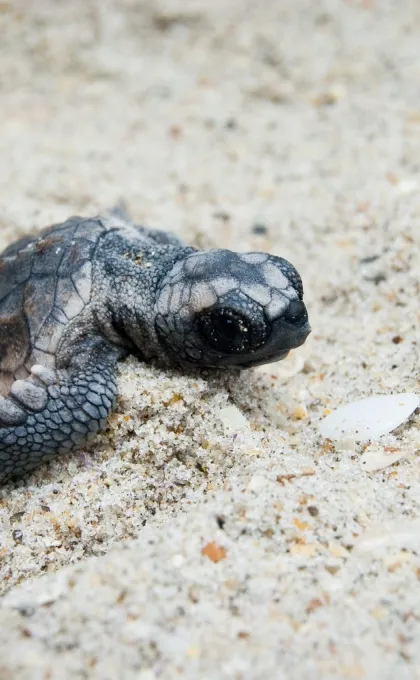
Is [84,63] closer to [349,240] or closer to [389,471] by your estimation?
[349,240]

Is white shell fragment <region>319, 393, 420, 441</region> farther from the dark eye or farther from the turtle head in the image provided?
the dark eye

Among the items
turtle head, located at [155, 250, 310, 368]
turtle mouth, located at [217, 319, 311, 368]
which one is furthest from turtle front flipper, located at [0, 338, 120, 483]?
turtle mouth, located at [217, 319, 311, 368]

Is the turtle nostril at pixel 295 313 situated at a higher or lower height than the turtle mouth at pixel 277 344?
higher

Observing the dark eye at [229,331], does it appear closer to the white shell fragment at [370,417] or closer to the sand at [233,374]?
the sand at [233,374]

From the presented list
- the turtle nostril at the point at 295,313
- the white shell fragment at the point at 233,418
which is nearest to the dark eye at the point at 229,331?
the turtle nostril at the point at 295,313

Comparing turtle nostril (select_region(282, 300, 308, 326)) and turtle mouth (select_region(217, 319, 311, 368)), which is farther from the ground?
turtle nostril (select_region(282, 300, 308, 326))

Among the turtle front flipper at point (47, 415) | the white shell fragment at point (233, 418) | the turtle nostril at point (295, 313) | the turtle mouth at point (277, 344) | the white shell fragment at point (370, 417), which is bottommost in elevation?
the white shell fragment at point (370, 417)

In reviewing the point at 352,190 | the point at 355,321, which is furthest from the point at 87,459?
the point at 352,190

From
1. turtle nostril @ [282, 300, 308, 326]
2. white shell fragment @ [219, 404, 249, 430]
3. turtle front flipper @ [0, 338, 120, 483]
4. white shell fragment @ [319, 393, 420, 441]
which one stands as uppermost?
turtle nostril @ [282, 300, 308, 326]
